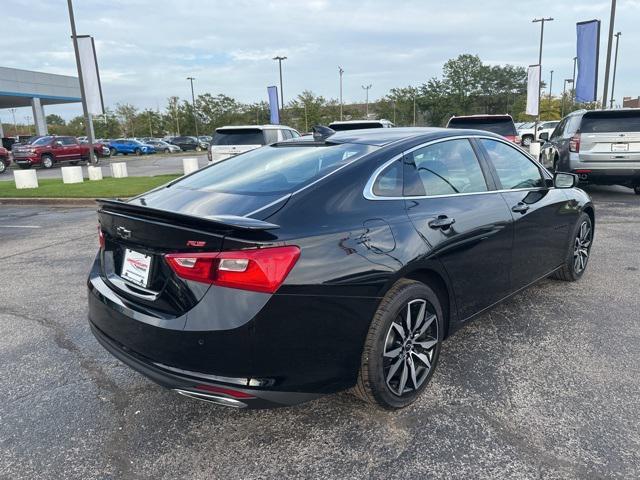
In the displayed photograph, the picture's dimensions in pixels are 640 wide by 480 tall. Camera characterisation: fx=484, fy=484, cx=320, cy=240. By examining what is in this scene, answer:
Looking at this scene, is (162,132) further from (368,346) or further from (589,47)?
(368,346)

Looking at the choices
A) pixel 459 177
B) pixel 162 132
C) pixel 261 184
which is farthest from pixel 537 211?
pixel 162 132

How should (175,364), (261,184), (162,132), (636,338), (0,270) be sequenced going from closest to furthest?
(175,364) → (261,184) → (636,338) → (0,270) → (162,132)

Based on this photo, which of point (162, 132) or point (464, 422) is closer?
point (464, 422)

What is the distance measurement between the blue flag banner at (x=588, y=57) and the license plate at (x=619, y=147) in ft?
39.3

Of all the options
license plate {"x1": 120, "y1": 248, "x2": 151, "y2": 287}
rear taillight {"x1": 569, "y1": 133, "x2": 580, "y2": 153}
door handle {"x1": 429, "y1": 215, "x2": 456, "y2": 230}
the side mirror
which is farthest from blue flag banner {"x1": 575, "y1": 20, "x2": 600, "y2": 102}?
license plate {"x1": 120, "y1": 248, "x2": 151, "y2": 287}

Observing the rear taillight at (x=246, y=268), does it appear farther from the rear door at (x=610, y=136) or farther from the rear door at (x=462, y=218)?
the rear door at (x=610, y=136)

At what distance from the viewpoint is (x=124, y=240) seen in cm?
262

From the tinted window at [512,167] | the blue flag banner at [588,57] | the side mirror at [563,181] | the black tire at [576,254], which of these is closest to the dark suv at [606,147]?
the black tire at [576,254]

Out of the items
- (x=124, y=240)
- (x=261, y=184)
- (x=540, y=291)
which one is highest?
(x=261, y=184)

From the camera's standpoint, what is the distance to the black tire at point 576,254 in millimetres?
4672

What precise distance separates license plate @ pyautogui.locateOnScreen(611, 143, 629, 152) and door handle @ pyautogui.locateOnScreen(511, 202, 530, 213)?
23.3ft

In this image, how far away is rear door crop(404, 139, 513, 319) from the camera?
293 centimetres

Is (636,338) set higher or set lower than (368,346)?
lower

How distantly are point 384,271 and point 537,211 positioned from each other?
2064 mm
